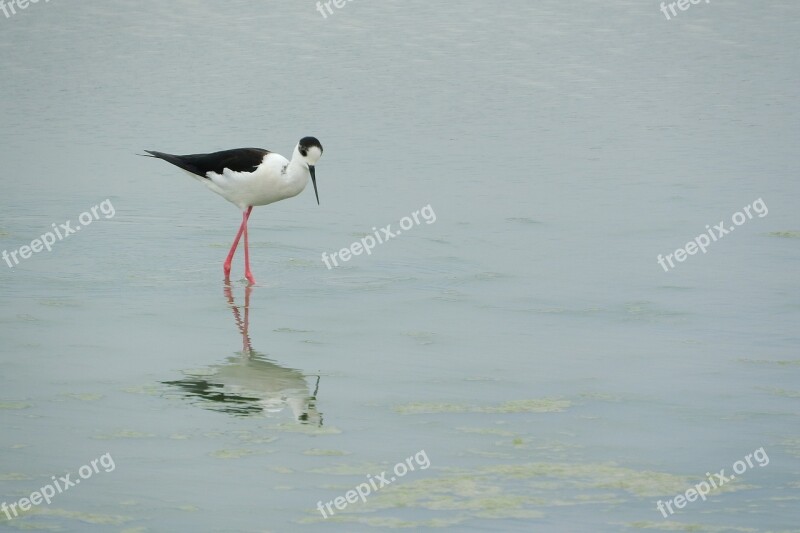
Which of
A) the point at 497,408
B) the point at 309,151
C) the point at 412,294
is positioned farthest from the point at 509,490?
the point at 309,151

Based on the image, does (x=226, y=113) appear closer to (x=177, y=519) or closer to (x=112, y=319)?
(x=112, y=319)

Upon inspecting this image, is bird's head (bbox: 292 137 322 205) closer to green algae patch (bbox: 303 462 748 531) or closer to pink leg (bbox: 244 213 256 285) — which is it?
pink leg (bbox: 244 213 256 285)

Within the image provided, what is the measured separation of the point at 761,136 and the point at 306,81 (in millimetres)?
6666

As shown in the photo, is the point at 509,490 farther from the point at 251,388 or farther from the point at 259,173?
the point at 259,173

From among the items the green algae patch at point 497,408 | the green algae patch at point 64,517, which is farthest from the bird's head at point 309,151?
the green algae patch at point 64,517

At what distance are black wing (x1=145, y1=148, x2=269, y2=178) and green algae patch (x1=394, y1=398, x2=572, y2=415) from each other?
4.51 metres

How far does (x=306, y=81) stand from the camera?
19.8 metres

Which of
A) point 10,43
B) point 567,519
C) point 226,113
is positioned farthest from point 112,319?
point 10,43

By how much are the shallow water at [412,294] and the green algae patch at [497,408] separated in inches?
0.9

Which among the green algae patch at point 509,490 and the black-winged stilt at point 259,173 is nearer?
the green algae patch at point 509,490

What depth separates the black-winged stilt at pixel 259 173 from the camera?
11867 millimetres

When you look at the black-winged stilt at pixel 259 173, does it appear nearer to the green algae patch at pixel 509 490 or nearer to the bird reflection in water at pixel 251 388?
the bird reflection in water at pixel 251 388

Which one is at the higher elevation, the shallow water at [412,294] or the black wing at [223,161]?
the black wing at [223,161]

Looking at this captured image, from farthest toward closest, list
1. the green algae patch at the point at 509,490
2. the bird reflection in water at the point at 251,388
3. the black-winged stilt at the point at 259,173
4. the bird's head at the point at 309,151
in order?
the black-winged stilt at the point at 259,173 < the bird's head at the point at 309,151 < the bird reflection in water at the point at 251,388 < the green algae patch at the point at 509,490
